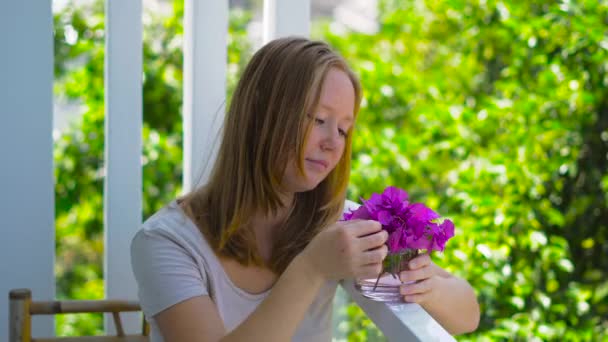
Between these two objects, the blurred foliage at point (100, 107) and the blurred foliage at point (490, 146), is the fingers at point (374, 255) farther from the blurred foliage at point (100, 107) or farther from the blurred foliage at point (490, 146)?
the blurred foliage at point (100, 107)

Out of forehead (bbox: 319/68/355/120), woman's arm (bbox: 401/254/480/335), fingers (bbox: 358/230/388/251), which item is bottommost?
woman's arm (bbox: 401/254/480/335)

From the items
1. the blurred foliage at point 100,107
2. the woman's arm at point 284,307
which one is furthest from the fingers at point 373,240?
the blurred foliage at point 100,107

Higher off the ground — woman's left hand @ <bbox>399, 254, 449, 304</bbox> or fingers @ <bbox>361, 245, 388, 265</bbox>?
fingers @ <bbox>361, 245, 388, 265</bbox>

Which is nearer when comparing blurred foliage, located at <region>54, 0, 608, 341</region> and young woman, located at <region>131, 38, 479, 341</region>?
young woman, located at <region>131, 38, 479, 341</region>

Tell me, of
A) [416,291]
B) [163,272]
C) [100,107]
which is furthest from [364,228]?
[100,107]

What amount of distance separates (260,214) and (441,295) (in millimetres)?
396

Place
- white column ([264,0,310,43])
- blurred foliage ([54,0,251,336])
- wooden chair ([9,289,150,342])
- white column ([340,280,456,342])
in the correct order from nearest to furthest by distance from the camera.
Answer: white column ([340,280,456,342]), wooden chair ([9,289,150,342]), white column ([264,0,310,43]), blurred foliage ([54,0,251,336])

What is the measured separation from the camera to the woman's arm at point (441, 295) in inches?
42.1

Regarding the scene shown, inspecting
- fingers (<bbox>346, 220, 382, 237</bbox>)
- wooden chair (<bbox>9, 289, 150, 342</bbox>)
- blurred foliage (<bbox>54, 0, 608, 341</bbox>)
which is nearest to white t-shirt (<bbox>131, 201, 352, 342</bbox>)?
wooden chair (<bbox>9, 289, 150, 342</bbox>)

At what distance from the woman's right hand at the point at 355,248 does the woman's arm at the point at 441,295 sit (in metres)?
0.07

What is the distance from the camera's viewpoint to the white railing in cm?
146

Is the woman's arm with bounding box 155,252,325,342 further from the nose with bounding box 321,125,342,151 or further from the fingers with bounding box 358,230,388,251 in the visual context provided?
the nose with bounding box 321,125,342,151

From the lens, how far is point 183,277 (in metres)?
1.25

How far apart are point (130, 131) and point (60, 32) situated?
A: 6.33ft
